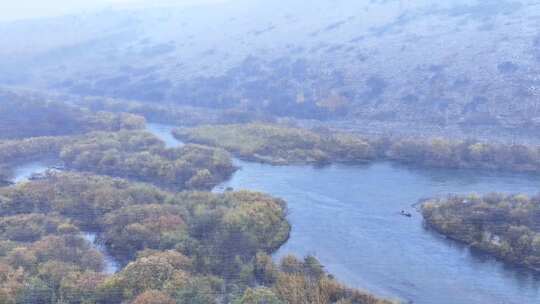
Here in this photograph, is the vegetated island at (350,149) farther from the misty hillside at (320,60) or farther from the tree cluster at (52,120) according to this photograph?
the tree cluster at (52,120)

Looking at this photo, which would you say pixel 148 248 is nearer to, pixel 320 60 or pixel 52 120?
pixel 52 120

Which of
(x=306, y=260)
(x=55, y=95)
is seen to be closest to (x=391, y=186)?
(x=306, y=260)

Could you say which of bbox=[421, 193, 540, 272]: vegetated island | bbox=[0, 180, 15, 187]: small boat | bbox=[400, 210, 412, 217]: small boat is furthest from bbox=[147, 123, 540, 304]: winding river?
bbox=[0, 180, 15, 187]: small boat

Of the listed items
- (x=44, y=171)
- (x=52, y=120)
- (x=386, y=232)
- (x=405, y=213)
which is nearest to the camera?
(x=386, y=232)

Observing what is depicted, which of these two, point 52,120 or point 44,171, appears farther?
point 52,120

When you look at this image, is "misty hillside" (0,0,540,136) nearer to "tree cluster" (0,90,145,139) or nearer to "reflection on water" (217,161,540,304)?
"tree cluster" (0,90,145,139)

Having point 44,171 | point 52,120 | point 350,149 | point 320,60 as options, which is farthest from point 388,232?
point 320,60
